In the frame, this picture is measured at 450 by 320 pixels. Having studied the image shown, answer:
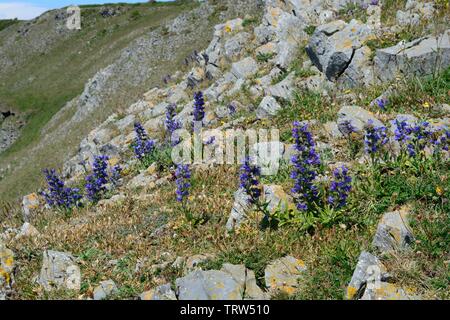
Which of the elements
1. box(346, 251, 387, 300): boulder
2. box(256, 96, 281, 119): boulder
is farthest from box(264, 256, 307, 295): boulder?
box(256, 96, 281, 119): boulder

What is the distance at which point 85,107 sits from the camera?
117ft

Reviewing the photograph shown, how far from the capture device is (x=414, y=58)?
1121cm

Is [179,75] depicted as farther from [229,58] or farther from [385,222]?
[385,222]

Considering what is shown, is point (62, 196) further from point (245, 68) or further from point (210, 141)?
point (245, 68)

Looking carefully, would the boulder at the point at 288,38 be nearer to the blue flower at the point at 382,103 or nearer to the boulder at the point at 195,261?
the blue flower at the point at 382,103

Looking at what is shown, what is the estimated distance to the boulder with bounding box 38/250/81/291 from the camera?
7.00 meters

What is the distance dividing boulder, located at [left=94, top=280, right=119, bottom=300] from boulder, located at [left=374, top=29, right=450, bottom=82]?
8.60 metres

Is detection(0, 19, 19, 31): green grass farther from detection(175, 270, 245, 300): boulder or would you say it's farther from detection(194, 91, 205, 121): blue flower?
detection(175, 270, 245, 300): boulder

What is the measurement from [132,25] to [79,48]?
829 cm

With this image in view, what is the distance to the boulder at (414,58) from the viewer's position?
10852mm

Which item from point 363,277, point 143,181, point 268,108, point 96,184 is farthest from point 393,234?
point 96,184

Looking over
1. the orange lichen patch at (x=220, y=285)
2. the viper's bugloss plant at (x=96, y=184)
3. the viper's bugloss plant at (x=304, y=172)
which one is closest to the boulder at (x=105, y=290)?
the orange lichen patch at (x=220, y=285)

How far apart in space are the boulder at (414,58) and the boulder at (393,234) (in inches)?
228

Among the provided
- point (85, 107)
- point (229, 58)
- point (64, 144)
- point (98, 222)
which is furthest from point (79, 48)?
point (98, 222)
